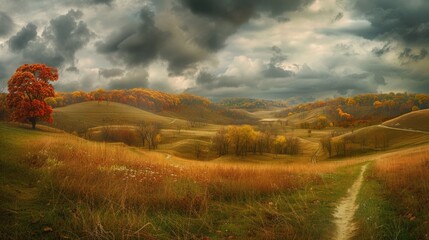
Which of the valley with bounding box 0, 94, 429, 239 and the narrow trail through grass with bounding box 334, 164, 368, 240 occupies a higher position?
the valley with bounding box 0, 94, 429, 239

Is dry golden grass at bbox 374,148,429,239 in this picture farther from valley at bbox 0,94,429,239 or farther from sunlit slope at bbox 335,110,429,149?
sunlit slope at bbox 335,110,429,149

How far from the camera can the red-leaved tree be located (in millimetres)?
40200

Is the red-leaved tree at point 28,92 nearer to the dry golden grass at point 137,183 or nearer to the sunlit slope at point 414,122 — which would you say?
the dry golden grass at point 137,183

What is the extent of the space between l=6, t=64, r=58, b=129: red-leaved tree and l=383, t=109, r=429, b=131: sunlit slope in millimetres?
118107

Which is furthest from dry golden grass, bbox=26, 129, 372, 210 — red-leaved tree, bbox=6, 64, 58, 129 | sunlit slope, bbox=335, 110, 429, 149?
sunlit slope, bbox=335, 110, 429, 149

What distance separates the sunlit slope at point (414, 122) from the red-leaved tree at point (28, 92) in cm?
11811

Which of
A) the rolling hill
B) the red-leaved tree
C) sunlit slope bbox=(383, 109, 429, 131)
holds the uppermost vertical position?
the red-leaved tree

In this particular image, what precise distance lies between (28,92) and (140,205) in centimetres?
4009

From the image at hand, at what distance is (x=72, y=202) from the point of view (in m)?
9.03

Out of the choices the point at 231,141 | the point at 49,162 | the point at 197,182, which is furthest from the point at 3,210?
the point at 231,141

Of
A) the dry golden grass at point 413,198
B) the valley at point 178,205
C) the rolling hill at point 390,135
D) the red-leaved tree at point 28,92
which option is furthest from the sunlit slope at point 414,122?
the red-leaved tree at point 28,92

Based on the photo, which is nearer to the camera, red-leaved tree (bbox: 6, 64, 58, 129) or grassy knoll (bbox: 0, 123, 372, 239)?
grassy knoll (bbox: 0, 123, 372, 239)

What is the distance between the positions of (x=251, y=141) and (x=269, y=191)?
90933mm

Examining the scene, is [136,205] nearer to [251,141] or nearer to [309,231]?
[309,231]
